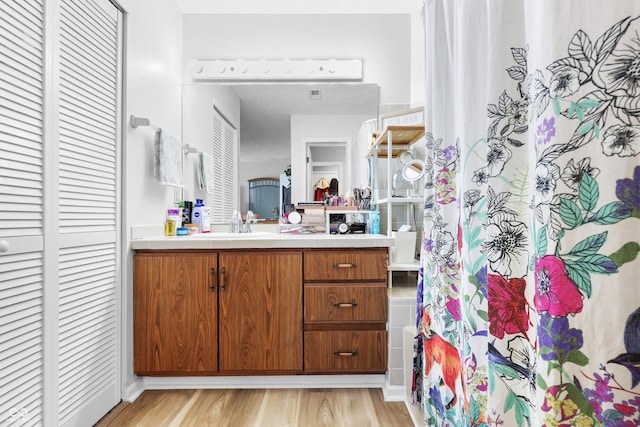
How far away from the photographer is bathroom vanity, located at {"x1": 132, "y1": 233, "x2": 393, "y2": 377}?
79.0 inches

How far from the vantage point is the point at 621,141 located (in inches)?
20.3

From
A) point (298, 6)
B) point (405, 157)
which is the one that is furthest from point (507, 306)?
point (298, 6)

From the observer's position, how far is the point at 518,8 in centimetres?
71

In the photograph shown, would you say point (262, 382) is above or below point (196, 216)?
below

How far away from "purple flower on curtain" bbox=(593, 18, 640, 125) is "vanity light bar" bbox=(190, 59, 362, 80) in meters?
2.31

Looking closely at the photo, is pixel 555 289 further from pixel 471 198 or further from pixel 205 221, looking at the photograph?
pixel 205 221

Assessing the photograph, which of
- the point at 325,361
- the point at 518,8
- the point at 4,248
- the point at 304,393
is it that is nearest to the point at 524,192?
the point at 518,8

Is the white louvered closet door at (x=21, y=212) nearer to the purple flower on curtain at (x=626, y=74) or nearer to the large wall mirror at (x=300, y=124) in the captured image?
the large wall mirror at (x=300, y=124)

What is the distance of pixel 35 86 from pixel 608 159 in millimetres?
1688

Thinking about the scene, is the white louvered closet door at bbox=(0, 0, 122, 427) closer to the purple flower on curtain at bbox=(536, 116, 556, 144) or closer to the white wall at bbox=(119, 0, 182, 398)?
the white wall at bbox=(119, 0, 182, 398)

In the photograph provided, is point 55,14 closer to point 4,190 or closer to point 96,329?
point 4,190

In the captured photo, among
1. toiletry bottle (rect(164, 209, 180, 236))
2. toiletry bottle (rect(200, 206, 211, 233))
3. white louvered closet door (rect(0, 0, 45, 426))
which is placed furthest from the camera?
toiletry bottle (rect(200, 206, 211, 233))

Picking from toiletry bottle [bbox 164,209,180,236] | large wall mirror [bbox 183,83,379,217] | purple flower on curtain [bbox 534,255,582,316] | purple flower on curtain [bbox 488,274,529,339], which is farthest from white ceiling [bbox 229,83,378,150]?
purple flower on curtain [bbox 534,255,582,316]

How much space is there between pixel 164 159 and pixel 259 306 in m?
0.99
